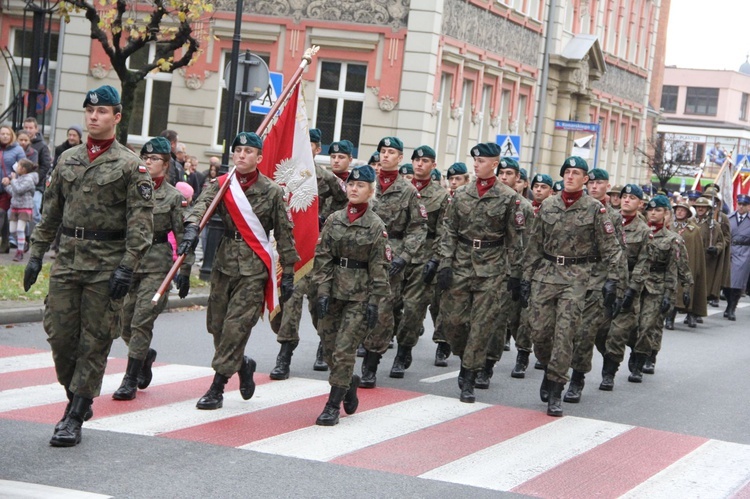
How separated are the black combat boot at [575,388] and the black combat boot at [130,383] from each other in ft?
12.9

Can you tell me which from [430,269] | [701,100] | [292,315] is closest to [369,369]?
[292,315]

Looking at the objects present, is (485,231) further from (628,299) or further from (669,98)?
(669,98)

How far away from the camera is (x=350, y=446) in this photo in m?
8.62

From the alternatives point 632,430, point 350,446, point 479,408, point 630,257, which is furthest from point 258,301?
point 630,257

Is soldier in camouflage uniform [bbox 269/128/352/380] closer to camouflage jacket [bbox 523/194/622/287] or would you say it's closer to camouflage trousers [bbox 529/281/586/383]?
camouflage trousers [bbox 529/281/586/383]

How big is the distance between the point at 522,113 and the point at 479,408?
26769 millimetres

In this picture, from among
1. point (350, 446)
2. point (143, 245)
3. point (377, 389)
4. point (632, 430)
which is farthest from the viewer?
point (377, 389)

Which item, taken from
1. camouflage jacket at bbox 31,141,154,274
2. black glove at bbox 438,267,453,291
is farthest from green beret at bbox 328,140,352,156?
camouflage jacket at bbox 31,141,154,274

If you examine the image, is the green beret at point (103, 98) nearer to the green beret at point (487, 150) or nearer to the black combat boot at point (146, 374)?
the black combat boot at point (146, 374)

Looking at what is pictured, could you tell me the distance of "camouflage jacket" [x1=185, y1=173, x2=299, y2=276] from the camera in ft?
31.2

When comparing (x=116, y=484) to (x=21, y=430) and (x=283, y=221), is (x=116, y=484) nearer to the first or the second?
(x=21, y=430)

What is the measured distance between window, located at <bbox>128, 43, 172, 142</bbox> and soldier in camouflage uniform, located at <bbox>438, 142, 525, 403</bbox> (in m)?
18.3

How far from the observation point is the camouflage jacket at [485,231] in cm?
1116

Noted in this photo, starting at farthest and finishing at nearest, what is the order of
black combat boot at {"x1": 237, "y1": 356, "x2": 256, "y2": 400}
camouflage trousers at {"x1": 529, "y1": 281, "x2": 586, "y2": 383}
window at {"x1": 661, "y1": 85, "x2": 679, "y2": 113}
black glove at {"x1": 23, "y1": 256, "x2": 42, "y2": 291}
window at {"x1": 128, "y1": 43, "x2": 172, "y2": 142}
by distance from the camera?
window at {"x1": 661, "y1": 85, "x2": 679, "y2": 113} < window at {"x1": 128, "y1": 43, "x2": 172, "y2": 142} < camouflage trousers at {"x1": 529, "y1": 281, "x2": 586, "y2": 383} < black combat boot at {"x1": 237, "y1": 356, "x2": 256, "y2": 400} < black glove at {"x1": 23, "y1": 256, "x2": 42, "y2": 291}
